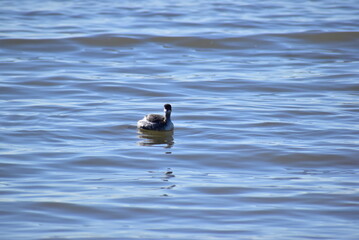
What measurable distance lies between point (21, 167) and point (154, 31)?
15.5 metres

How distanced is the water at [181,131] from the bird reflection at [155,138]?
4cm

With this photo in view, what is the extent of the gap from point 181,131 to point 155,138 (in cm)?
63

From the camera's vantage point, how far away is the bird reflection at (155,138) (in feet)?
39.7

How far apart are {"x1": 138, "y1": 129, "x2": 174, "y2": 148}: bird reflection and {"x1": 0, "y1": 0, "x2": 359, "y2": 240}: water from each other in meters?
0.04

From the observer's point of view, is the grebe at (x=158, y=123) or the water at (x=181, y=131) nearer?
the water at (x=181, y=131)

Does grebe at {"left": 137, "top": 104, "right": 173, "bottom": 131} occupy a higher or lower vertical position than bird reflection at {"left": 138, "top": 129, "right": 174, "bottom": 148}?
higher

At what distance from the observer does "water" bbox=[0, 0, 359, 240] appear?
8.09 m

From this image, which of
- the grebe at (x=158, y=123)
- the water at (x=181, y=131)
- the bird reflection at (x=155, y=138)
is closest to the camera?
the water at (x=181, y=131)

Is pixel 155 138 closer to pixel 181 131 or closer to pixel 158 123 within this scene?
pixel 158 123

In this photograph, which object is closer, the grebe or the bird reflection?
the bird reflection

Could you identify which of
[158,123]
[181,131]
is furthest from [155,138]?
[181,131]

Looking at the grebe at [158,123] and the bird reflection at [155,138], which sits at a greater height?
the grebe at [158,123]

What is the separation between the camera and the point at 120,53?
21.6 metres

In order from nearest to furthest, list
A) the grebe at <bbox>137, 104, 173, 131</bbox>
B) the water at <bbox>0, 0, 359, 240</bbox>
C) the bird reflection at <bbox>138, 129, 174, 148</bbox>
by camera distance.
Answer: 1. the water at <bbox>0, 0, 359, 240</bbox>
2. the bird reflection at <bbox>138, 129, 174, 148</bbox>
3. the grebe at <bbox>137, 104, 173, 131</bbox>
